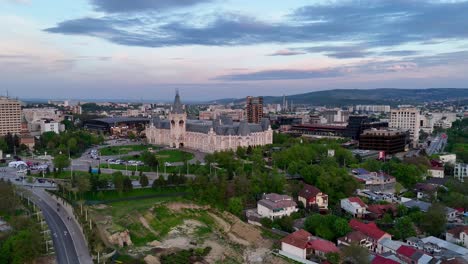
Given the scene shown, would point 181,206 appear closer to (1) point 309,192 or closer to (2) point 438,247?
(1) point 309,192

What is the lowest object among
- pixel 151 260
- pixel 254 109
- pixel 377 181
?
pixel 151 260

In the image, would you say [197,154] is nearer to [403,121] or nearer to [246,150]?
[246,150]

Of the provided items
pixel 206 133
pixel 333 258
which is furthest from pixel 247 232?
pixel 206 133

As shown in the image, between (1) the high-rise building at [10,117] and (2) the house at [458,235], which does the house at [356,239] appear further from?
(1) the high-rise building at [10,117]

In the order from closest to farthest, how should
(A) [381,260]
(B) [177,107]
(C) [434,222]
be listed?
(A) [381,260] → (C) [434,222] → (B) [177,107]

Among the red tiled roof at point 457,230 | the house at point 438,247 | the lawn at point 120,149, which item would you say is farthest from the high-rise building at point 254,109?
the house at point 438,247

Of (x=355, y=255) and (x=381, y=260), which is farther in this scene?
(x=355, y=255)

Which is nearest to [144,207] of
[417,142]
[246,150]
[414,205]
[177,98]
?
[414,205]

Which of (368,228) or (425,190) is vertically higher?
(425,190)
